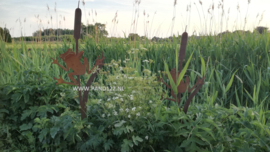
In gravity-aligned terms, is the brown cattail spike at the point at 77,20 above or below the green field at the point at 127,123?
above

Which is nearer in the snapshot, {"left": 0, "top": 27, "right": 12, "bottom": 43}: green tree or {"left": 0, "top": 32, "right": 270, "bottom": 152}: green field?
{"left": 0, "top": 32, "right": 270, "bottom": 152}: green field

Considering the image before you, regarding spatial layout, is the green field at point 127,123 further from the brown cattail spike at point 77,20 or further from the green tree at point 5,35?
the green tree at point 5,35

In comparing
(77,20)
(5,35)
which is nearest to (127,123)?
(77,20)

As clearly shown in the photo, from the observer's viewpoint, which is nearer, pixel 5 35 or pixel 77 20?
pixel 77 20

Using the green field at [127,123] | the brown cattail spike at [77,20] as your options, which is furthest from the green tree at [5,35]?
the brown cattail spike at [77,20]

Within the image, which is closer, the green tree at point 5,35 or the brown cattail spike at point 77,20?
the brown cattail spike at point 77,20

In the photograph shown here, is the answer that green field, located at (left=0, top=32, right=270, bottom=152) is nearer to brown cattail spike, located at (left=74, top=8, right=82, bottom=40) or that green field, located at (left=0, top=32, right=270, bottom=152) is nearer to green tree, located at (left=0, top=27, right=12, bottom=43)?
brown cattail spike, located at (left=74, top=8, right=82, bottom=40)

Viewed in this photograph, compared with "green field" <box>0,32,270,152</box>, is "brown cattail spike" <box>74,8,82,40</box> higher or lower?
higher

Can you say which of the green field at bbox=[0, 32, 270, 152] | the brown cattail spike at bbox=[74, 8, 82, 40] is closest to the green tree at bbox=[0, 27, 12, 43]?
the green field at bbox=[0, 32, 270, 152]

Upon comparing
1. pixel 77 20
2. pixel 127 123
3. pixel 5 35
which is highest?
pixel 5 35

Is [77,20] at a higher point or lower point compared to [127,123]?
higher

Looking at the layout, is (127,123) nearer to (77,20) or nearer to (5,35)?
(77,20)

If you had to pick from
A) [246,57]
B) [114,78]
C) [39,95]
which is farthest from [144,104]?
[246,57]

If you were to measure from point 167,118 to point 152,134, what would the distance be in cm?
16
